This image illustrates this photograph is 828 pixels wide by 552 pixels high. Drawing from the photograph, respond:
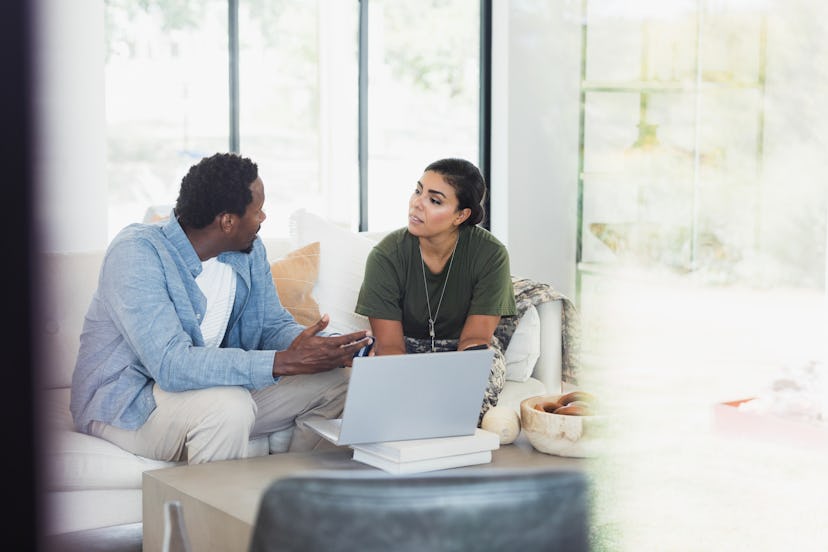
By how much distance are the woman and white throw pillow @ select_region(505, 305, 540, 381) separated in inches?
4.2

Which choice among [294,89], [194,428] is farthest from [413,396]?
[294,89]

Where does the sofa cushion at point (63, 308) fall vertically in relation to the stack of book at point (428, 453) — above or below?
above

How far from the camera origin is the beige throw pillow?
2605mm

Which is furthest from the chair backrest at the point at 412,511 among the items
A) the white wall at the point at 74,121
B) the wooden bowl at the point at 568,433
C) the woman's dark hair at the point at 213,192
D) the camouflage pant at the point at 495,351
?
the white wall at the point at 74,121

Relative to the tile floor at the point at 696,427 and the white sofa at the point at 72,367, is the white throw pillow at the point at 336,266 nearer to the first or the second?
the white sofa at the point at 72,367

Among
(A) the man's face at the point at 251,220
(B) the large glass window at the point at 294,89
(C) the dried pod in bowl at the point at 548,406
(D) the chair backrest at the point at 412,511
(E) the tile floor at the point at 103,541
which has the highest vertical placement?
(B) the large glass window at the point at 294,89

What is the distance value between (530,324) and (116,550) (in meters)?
1.23

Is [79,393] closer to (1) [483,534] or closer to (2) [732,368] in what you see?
(1) [483,534]

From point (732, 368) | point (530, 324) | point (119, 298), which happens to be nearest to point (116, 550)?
point (119, 298)

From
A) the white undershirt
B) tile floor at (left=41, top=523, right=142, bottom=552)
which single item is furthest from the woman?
tile floor at (left=41, top=523, right=142, bottom=552)

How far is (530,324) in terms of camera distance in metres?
2.71

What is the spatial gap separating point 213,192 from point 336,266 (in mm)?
670

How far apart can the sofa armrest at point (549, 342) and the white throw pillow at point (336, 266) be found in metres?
0.50

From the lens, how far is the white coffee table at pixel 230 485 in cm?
155
